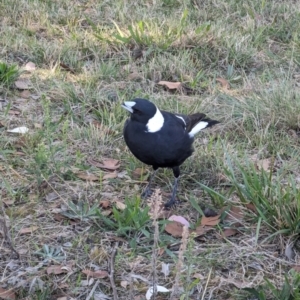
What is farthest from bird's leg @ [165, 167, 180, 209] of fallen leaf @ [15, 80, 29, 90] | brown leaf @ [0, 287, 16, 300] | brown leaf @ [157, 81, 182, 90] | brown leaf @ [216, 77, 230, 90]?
fallen leaf @ [15, 80, 29, 90]

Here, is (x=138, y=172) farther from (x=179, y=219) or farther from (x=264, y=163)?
(x=264, y=163)

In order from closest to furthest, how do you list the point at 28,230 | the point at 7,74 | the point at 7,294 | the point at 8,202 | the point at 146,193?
the point at 7,294 → the point at 28,230 → the point at 8,202 → the point at 146,193 → the point at 7,74

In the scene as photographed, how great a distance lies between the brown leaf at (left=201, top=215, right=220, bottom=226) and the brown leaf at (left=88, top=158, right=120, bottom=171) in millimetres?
753

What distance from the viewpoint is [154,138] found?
3230 millimetres

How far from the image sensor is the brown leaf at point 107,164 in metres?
3.58

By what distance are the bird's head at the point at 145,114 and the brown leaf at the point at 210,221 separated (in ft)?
1.85

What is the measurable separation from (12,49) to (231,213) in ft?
8.94

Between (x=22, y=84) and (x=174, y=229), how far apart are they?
2.03 m

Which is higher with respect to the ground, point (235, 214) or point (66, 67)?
point (235, 214)

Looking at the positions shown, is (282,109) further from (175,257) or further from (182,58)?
(175,257)

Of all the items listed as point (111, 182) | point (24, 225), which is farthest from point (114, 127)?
point (24, 225)

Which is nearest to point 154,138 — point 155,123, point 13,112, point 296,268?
point 155,123

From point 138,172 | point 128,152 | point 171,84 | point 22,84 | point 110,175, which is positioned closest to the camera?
point 110,175

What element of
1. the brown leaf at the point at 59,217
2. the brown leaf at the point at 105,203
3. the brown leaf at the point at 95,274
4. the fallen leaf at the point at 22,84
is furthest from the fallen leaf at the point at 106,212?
the fallen leaf at the point at 22,84
